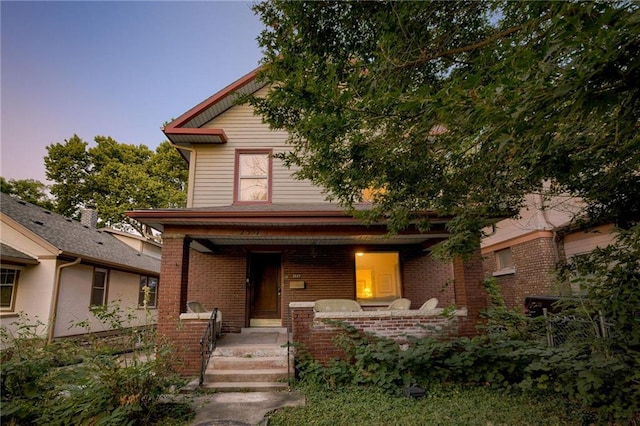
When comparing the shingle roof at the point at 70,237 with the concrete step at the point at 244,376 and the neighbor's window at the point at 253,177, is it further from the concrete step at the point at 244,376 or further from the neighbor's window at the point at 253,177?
the concrete step at the point at 244,376

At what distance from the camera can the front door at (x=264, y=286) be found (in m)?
9.61

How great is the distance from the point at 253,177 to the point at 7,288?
771cm

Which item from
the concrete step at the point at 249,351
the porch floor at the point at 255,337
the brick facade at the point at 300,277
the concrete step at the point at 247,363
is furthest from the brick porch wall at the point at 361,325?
the brick facade at the point at 300,277

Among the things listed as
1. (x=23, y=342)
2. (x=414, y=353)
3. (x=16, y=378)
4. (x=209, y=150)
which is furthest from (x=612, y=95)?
(x=209, y=150)

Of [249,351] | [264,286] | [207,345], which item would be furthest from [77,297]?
[249,351]

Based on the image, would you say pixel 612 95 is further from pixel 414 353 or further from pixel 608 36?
pixel 414 353

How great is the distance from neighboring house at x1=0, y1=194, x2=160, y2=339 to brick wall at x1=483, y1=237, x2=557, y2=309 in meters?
12.8

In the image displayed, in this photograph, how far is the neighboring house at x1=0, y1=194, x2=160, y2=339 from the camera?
9.72 m

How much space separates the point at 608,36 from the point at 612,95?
12.0 inches

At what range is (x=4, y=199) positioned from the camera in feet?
36.9

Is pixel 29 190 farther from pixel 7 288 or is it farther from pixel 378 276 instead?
pixel 378 276

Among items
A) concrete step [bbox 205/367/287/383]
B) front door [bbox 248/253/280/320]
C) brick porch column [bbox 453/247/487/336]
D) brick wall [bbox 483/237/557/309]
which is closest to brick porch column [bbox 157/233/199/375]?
concrete step [bbox 205/367/287/383]

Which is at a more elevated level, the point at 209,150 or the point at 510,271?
the point at 209,150

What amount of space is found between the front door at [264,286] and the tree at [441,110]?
559cm
